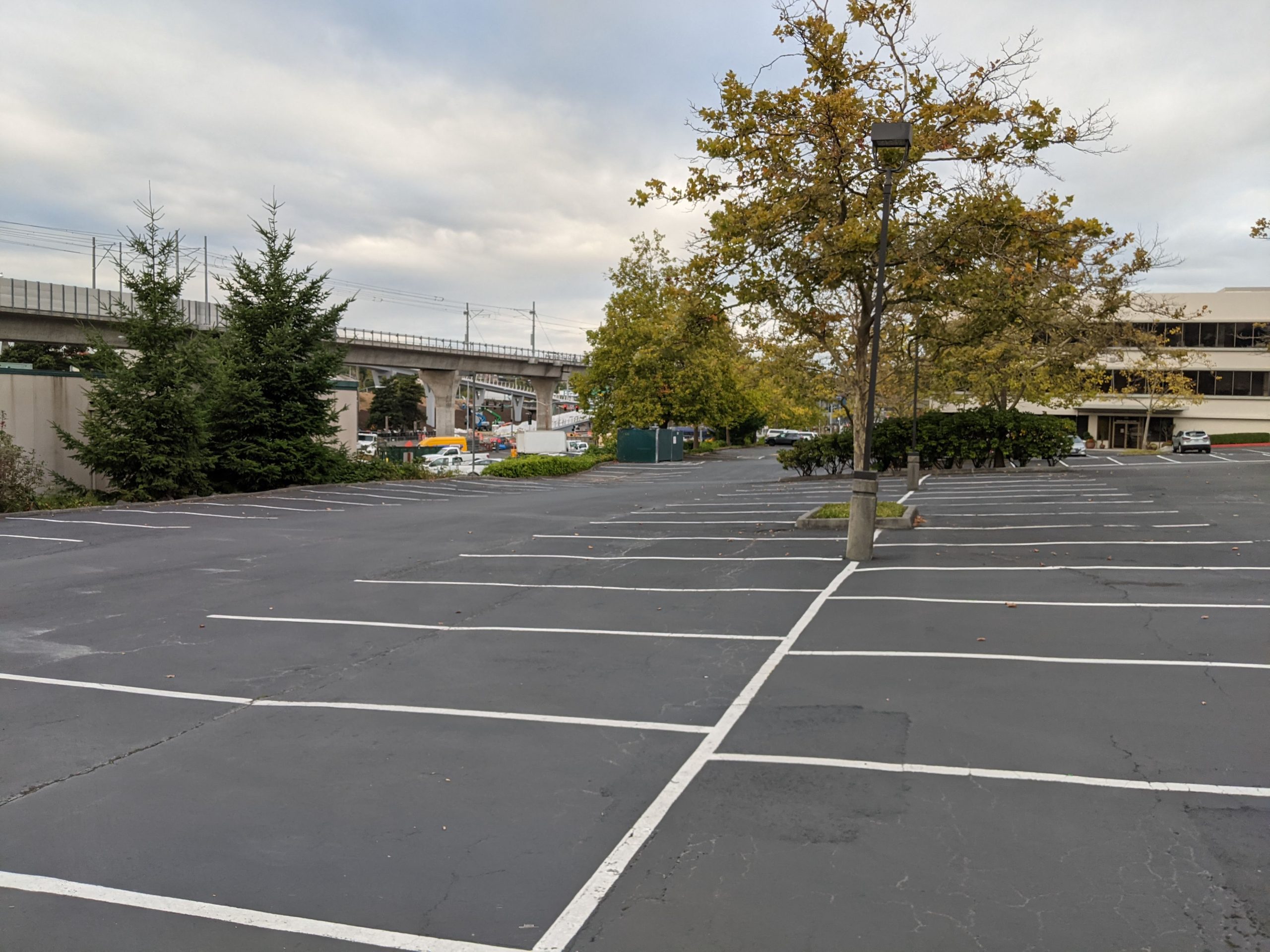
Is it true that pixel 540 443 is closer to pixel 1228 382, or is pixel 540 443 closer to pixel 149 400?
pixel 149 400

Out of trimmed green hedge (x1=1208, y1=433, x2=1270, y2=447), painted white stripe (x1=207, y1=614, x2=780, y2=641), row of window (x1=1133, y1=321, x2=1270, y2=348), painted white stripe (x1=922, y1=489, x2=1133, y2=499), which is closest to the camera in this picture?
painted white stripe (x1=207, y1=614, x2=780, y2=641)

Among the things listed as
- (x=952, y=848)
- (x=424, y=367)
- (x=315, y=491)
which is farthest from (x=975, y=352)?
(x=424, y=367)

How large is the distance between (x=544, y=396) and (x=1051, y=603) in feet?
261

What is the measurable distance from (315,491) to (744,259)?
48.7 ft

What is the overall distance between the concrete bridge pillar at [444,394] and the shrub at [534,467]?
107ft

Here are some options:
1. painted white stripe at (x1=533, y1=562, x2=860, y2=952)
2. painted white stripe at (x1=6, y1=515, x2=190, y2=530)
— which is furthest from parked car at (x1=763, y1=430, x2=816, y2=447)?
painted white stripe at (x1=533, y1=562, x2=860, y2=952)

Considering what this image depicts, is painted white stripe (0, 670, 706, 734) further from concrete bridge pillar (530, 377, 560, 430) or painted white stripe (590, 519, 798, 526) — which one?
concrete bridge pillar (530, 377, 560, 430)

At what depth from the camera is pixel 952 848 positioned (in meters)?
4.22

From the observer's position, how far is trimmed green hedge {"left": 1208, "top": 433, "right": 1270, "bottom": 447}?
60.7 m

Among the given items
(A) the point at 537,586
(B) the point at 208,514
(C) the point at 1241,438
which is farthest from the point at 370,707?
(C) the point at 1241,438

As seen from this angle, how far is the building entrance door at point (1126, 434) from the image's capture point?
2744 inches

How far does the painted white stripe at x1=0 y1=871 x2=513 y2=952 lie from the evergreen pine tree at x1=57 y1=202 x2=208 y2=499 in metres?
19.6

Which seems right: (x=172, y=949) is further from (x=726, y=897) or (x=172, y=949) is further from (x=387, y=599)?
(x=387, y=599)

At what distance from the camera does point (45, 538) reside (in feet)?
50.4
